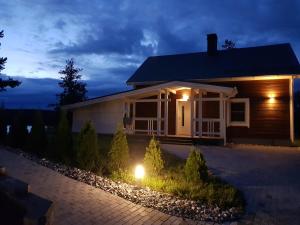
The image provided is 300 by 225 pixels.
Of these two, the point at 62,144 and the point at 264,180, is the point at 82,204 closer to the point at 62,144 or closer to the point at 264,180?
the point at 62,144

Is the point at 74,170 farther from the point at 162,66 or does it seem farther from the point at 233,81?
the point at 162,66

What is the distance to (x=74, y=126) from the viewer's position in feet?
68.3

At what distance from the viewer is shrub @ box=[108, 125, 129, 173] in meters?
8.79

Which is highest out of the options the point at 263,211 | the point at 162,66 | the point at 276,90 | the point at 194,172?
the point at 162,66

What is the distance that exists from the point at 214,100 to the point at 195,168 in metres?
9.82

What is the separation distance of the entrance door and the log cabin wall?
8.67 feet

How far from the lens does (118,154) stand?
8.85 metres

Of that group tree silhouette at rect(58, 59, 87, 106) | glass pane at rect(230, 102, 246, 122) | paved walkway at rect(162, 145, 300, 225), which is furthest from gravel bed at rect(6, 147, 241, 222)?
tree silhouette at rect(58, 59, 87, 106)

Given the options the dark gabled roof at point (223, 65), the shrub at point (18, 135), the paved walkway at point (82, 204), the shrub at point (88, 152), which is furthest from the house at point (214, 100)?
the paved walkway at point (82, 204)

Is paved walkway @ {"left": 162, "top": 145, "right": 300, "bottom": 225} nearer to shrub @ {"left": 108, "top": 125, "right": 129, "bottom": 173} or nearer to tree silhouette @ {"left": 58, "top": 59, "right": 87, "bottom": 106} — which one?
shrub @ {"left": 108, "top": 125, "right": 129, "bottom": 173}

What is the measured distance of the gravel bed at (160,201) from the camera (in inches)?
227

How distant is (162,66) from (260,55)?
6.28 m

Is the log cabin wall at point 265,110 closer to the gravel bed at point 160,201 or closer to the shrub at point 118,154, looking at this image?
the shrub at point 118,154

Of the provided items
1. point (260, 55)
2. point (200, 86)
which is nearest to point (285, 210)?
point (200, 86)
